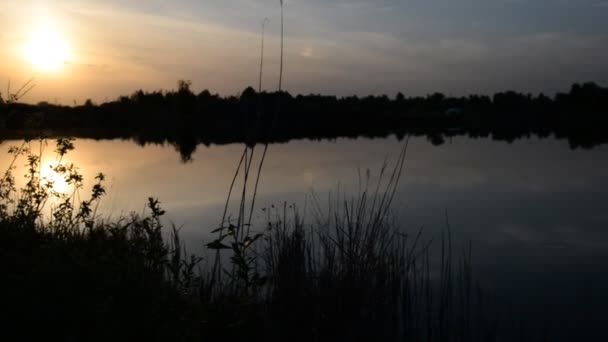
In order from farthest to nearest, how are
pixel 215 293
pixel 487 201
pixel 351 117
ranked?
1. pixel 351 117
2. pixel 487 201
3. pixel 215 293

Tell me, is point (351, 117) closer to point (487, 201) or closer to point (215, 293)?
point (487, 201)

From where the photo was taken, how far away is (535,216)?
12328mm

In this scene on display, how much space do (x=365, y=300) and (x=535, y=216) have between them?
8.88 meters

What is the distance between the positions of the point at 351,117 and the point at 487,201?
58525 mm

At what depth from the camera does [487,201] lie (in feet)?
46.0

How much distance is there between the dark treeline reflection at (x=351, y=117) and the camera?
49812 millimetres

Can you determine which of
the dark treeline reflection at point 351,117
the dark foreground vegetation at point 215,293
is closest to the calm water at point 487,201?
the dark foreground vegetation at point 215,293

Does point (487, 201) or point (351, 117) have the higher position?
point (351, 117)

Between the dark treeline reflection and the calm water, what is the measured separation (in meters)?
14.3

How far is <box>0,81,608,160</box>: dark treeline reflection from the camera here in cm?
4981

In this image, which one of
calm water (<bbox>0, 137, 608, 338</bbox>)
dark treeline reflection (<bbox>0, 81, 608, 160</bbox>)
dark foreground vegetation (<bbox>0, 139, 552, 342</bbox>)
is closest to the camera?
dark foreground vegetation (<bbox>0, 139, 552, 342</bbox>)

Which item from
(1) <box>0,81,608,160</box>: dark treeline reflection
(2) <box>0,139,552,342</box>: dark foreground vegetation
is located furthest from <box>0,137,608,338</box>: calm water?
(1) <box>0,81,608,160</box>: dark treeline reflection

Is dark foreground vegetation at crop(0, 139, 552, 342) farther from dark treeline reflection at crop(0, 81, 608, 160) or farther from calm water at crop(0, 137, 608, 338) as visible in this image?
dark treeline reflection at crop(0, 81, 608, 160)

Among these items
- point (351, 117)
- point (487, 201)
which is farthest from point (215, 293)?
point (351, 117)
